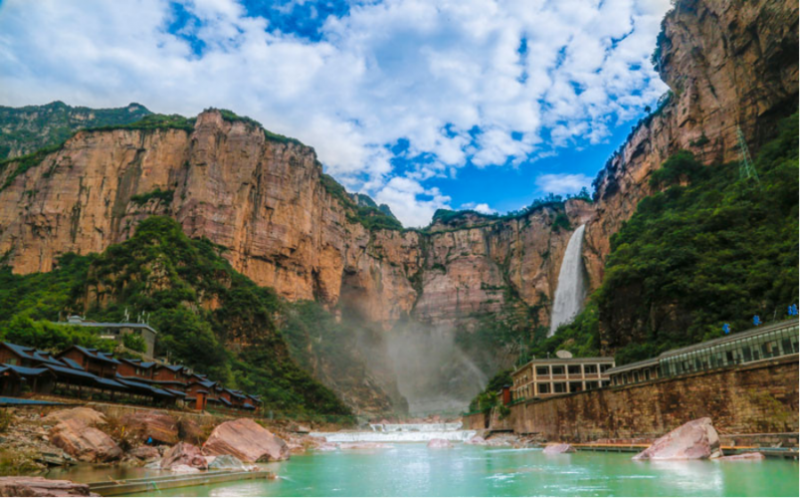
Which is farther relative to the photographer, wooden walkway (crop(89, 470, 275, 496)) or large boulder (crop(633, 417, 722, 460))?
large boulder (crop(633, 417, 722, 460))

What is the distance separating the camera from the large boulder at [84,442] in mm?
16484

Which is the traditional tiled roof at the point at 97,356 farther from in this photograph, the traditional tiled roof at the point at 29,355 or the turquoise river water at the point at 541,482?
the turquoise river water at the point at 541,482

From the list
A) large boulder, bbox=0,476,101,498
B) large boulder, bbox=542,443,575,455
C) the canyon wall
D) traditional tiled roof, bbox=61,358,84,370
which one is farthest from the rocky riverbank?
the canyon wall

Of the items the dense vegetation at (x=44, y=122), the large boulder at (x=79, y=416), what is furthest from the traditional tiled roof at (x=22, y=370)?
the dense vegetation at (x=44, y=122)

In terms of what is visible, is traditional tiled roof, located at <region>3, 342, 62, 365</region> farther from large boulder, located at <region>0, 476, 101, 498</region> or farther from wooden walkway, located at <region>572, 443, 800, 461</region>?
wooden walkway, located at <region>572, 443, 800, 461</region>

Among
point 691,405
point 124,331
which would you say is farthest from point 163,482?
point 124,331

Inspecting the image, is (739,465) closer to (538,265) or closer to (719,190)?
(719,190)

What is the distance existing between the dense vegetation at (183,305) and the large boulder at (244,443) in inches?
1309

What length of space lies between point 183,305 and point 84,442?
1842 inches

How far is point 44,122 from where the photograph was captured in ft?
476

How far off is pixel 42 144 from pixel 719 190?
6035 inches

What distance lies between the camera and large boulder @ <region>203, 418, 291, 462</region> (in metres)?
19.4

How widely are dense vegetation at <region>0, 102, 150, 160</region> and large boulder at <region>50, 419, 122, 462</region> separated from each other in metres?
137

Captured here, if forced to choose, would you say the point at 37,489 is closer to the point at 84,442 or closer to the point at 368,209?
the point at 84,442
